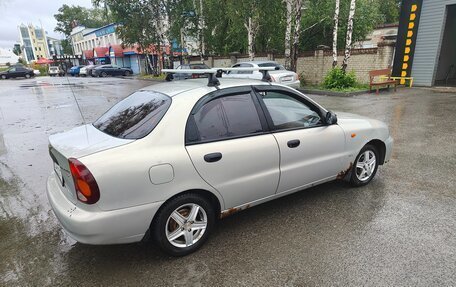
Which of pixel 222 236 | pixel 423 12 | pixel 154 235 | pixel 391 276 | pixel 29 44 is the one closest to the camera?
pixel 391 276

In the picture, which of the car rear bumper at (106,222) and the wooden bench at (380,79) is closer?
the car rear bumper at (106,222)

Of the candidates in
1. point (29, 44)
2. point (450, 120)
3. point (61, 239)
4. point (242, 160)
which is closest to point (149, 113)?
point (242, 160)

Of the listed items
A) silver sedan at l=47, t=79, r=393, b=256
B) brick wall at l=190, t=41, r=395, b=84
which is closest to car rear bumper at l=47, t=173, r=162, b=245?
silver sedan at l=47, t=79, r=393, b=256

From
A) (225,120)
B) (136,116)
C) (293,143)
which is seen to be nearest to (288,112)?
(293,143)

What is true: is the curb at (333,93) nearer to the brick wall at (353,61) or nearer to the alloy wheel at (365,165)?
the brick wall at (353,61)

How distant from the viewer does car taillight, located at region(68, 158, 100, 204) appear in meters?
2.39

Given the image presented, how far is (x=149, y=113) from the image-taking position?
296cm

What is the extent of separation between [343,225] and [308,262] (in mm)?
787

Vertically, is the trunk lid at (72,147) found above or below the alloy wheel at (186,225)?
above

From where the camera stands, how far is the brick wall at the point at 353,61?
14836 mm

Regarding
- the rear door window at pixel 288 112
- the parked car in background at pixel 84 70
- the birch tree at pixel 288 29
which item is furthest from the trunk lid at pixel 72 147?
the parked car in background at pixel 84 70

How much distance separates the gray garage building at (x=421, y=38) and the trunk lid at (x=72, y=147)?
15.4 m

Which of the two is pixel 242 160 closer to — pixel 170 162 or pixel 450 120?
pixel 170 162

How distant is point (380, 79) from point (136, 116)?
14292 millimetres
